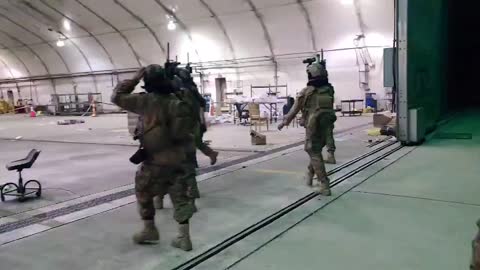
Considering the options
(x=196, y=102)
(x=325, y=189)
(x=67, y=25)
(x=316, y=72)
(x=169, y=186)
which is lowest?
(x=325, y=189)

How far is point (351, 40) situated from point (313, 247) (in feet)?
55.0

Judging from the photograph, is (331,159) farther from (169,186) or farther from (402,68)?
(169,186)

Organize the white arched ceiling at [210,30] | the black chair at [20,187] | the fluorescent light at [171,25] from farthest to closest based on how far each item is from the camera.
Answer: the fluorescent light at [171,25], the white arched ceiling at [210,30], the black chair at [20,187]

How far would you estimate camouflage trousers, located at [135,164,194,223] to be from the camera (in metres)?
3.13

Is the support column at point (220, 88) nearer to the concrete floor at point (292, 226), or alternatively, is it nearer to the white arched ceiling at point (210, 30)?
A: the white arched ceiling at point (210, 30)

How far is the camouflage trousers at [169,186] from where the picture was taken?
3127 millimetres

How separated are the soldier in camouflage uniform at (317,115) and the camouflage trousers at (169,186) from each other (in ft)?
6.50

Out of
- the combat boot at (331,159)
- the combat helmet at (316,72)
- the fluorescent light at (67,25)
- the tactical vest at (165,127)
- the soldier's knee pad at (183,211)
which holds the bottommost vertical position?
the combat boot at (331,159)

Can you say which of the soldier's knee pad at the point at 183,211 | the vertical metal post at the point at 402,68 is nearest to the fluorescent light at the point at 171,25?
the vertical metal post at the point at 402,68

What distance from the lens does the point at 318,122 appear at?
469 cm

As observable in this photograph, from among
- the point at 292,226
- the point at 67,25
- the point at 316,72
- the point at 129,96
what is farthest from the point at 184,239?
the point at 67,25

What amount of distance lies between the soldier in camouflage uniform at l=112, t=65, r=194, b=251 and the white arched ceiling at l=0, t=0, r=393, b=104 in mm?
15900

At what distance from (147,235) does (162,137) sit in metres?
0.84

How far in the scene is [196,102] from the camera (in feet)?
15.6
